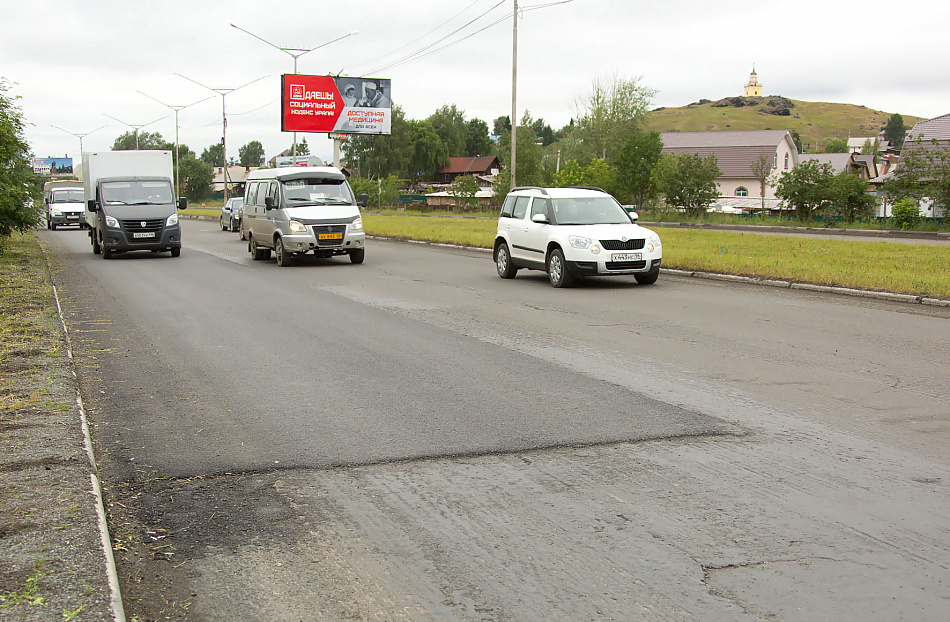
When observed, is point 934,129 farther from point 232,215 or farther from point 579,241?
point 579,241

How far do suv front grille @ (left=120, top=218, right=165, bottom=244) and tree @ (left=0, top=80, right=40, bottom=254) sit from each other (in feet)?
8.25

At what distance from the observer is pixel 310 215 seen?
20.7 metres

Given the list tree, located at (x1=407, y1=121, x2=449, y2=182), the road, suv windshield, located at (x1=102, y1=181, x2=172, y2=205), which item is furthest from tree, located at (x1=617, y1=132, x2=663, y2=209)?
tree, located at (x1=407, y1=121, x2=449, y2=182)

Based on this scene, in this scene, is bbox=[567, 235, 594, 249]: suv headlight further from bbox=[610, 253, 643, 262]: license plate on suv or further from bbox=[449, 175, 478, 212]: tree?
→ bbox=[449, 175, 478, 212]: tree

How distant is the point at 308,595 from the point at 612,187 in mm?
48785

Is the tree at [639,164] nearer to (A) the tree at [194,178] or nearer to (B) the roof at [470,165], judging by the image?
(A) the tree at [194,178]

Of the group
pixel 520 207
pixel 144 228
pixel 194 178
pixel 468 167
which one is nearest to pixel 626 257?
pixel 520 207

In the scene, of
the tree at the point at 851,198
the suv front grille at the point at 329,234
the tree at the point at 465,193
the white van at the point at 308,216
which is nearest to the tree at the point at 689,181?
the tree at the point at 851,198

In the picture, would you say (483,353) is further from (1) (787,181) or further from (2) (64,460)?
(1) (787,181)

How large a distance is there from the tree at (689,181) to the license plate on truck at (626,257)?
29972 millimetres

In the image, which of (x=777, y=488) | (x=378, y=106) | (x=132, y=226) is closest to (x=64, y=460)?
(x=777, y=488)

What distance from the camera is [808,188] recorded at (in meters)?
39.5

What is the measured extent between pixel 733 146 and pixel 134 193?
2789 inches

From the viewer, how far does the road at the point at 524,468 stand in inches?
138
